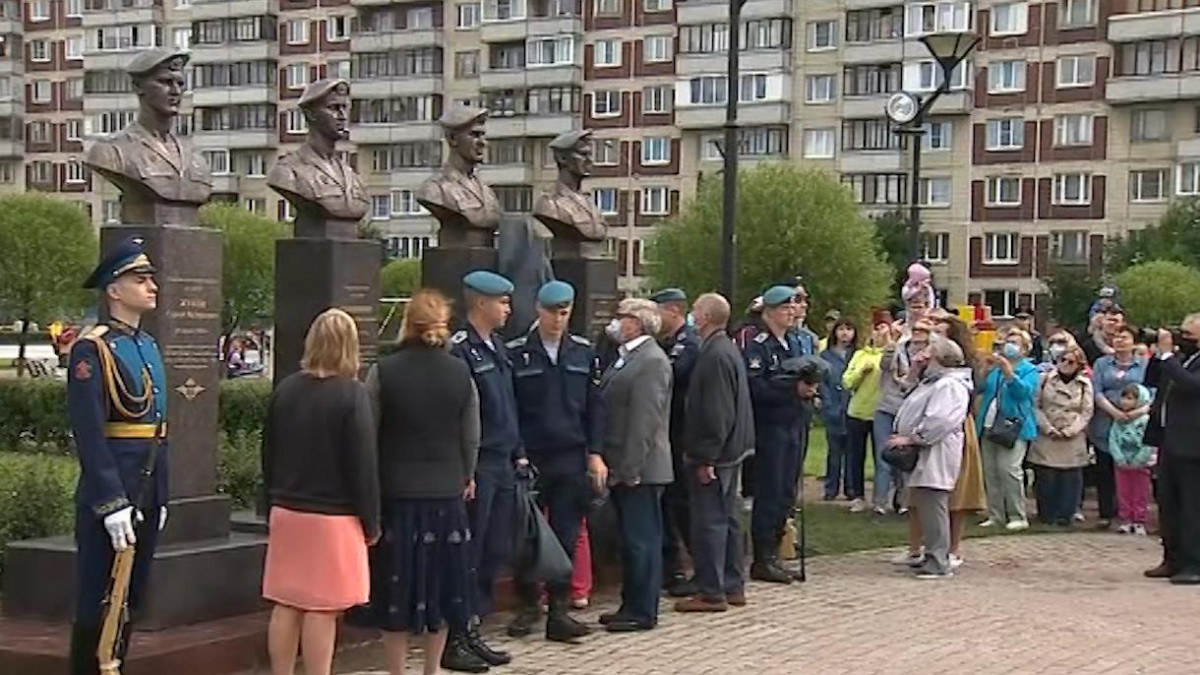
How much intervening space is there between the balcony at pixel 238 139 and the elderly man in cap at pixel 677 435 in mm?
74794

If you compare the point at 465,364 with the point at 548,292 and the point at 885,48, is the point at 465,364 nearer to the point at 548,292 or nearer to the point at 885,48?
the point at 548,292

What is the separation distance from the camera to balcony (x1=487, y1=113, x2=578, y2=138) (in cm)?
7512

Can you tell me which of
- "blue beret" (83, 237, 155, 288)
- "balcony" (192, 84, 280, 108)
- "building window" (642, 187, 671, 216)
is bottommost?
"blue beret" (83, 237, 155, 288)

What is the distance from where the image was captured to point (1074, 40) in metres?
64.4

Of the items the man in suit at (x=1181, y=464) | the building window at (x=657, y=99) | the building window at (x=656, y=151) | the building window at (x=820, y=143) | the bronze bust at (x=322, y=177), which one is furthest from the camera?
the building window at (x=656, y=151)

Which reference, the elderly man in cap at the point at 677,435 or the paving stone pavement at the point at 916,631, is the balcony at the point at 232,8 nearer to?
the paving stone pavement at the point at 916,631

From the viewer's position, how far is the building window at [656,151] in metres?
73.3

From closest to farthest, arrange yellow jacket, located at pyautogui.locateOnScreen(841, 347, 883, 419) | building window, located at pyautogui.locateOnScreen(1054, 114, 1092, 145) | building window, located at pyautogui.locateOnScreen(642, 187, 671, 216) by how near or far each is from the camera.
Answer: yellow jacket, located at pyautogui.locateOnScreen(841, 347, 883, 419) < building window, located at pyautogui.locateOnScreen(1054, 114, 1092, 145) < building window, located at pyautogui.locateOnScreen(642, 187, 671, 216)

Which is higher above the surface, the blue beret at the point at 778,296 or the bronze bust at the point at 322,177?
the bronze bust at the point at 322,177

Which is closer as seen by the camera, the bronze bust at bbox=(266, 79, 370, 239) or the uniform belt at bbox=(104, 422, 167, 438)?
the uniform belt at bbox=(104, 422, 167, 438)

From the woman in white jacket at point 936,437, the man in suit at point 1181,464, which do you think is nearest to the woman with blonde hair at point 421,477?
the woman in white jacket at point 936,437

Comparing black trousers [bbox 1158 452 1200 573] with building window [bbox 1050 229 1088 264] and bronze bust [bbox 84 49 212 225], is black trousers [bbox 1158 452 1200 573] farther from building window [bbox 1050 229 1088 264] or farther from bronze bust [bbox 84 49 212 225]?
building window [bbox 1050 229 1088 264]

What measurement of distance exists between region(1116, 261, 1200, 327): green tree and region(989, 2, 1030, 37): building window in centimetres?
1809

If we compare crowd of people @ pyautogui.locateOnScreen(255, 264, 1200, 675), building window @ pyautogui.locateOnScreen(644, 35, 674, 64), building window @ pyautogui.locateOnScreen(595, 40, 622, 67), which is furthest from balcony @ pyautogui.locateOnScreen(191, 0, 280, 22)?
crowd of people @ pyautogui.locateOnScreen(255, 264, 1200, 675)
